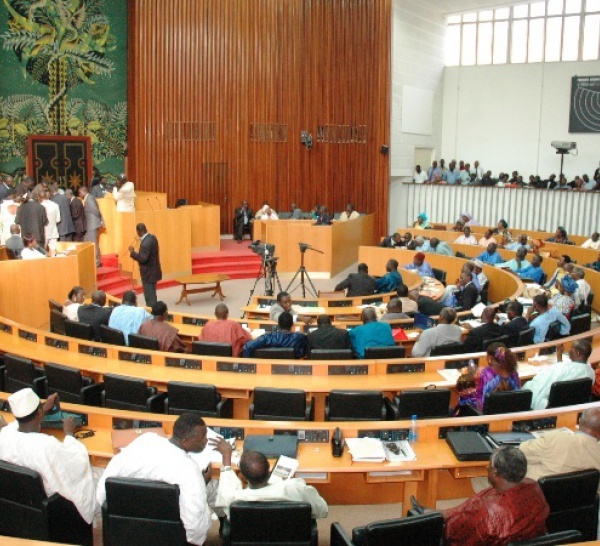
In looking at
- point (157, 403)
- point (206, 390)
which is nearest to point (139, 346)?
point (157, 403)

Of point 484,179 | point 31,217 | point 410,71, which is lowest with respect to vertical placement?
point 31,217

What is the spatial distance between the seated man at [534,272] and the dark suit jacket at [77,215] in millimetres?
7519

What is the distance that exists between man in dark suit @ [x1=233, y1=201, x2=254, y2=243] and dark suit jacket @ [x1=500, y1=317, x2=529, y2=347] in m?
10.7

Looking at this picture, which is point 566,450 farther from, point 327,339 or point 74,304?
point 74,304

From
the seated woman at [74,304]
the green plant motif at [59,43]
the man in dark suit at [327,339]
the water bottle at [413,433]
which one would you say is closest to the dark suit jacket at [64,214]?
the seated woman at [74,304]

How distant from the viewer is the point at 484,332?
26.1 ft

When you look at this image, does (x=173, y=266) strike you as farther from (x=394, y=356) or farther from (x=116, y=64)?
(x=394, y=356)

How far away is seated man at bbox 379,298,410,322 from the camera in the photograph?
886 centimetres

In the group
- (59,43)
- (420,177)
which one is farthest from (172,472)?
(420,177)

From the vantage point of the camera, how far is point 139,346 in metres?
7.59

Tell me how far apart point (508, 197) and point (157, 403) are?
49.6 ft

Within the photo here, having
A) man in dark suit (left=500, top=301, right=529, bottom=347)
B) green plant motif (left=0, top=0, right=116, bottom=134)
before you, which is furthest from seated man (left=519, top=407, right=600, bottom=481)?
green plant motif (left=0, top=0, right=116, bottom=134)

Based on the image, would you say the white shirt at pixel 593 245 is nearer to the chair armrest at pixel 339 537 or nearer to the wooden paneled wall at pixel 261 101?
the wooden paneled wall at pixel 261 101

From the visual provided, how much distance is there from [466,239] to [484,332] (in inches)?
314
